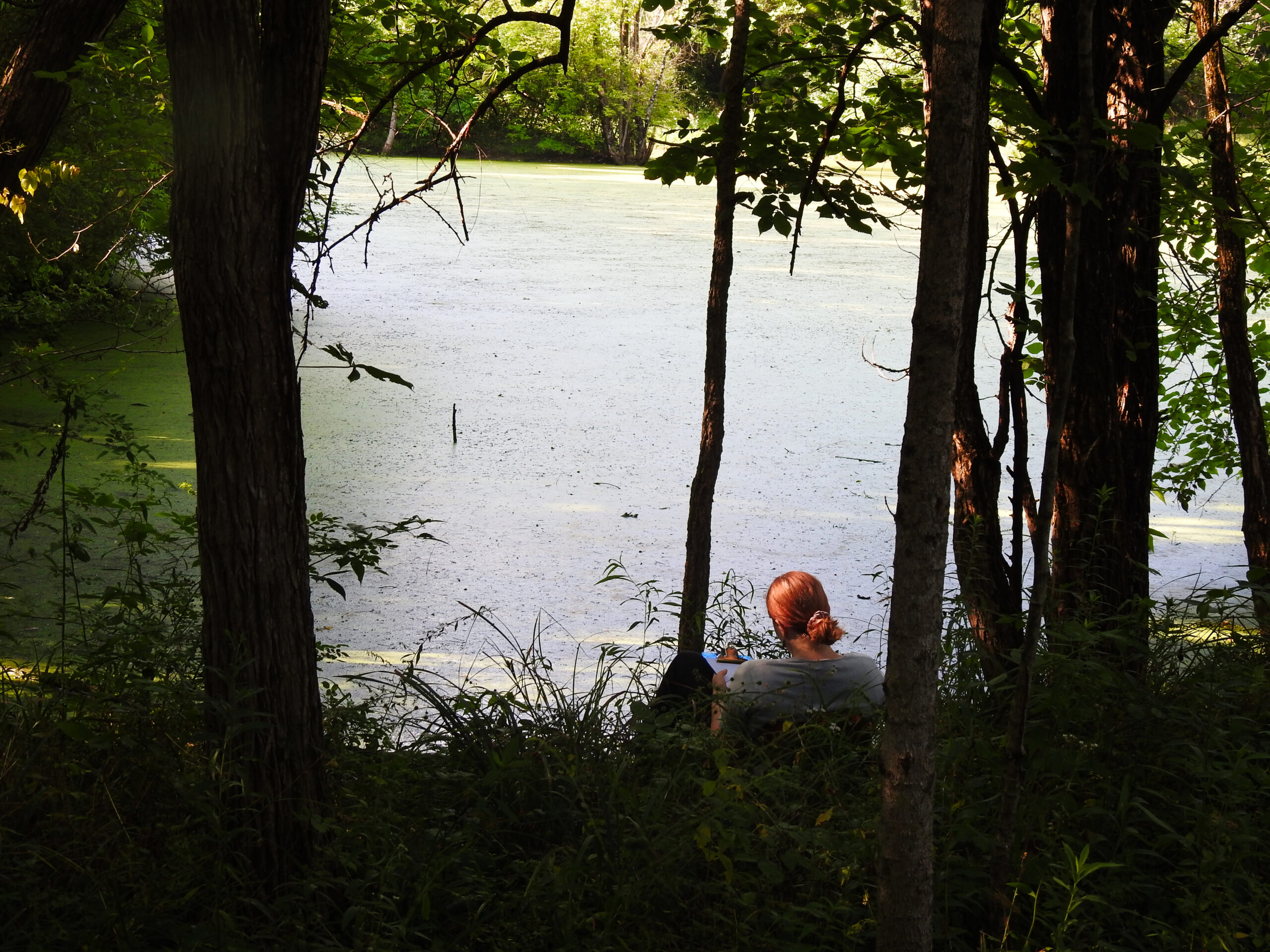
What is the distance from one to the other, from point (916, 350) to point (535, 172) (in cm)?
1742

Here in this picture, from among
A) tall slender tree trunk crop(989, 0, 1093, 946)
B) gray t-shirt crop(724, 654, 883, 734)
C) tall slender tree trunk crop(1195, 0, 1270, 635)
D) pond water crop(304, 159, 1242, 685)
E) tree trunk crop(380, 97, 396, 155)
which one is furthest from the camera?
pond water crop(304, 159, 1242, 685)

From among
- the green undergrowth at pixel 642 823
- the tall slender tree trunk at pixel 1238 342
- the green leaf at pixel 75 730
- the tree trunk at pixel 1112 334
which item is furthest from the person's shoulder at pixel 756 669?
the tall slender tree trunk at pixel 1238 342

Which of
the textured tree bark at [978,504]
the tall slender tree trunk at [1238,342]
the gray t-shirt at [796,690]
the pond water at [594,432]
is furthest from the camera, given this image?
the pond water at [594,432]

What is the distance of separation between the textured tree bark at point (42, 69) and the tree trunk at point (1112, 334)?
205cm

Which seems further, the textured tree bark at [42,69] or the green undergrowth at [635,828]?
the textured tree bark at [42,69]

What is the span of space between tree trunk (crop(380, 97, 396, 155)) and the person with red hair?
1.03 metres

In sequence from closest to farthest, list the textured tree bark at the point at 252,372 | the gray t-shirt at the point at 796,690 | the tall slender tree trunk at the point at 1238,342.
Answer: the textured tree bark at the point at 252,372 → the gray t-shirt at the point at 796,690 → the tall slender tree trunk at the point at 1238,342

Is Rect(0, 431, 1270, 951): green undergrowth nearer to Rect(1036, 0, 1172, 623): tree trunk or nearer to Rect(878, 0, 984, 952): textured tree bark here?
Rect(878, 0, 984, 952): textured tree bark

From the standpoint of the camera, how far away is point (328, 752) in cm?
165

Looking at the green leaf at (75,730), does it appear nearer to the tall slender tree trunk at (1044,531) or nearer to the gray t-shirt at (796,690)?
the gray t-shirt at (796,690)

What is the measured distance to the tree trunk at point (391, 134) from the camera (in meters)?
2.14

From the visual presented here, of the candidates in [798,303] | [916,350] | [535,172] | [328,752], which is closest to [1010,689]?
[916,350]

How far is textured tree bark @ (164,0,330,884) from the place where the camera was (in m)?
1.29

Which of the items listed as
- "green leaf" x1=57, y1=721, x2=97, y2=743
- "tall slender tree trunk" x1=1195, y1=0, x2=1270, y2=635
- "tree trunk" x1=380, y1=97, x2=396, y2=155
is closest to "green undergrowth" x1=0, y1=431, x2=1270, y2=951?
"green leaf" x1=57, y1=721, x2=97, y2=743
